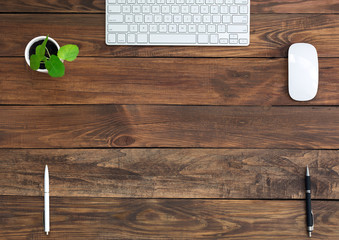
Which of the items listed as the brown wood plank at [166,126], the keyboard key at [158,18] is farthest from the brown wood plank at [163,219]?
the keyboard key at [158,18]

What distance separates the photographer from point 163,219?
79 centimetres

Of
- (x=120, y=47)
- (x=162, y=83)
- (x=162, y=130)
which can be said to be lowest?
(x=162, y=130)

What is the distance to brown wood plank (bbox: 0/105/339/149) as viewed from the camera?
794 millimetres

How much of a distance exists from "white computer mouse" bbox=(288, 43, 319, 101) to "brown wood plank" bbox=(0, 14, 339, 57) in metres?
0.03

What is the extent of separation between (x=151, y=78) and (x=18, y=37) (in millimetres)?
390

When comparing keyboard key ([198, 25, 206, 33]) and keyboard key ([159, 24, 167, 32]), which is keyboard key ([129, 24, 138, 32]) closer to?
keyboard key ([159, 24, 167, 32])

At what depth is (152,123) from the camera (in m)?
0.80

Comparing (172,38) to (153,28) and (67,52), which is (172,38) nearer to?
(153,28)

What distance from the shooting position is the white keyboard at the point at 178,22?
0.79m

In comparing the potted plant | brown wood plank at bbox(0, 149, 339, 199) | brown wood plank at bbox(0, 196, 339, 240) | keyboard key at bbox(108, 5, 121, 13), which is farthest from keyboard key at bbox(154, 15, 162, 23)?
brown wood plank at bbox(0, 196, 339, 240)

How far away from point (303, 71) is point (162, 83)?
0.38 meters

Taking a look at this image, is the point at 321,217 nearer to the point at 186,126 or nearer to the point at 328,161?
the point at 328,161

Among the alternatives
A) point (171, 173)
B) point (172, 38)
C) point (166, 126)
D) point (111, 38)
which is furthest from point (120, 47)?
point (171, 173)

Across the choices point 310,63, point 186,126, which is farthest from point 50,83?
point 310,63
